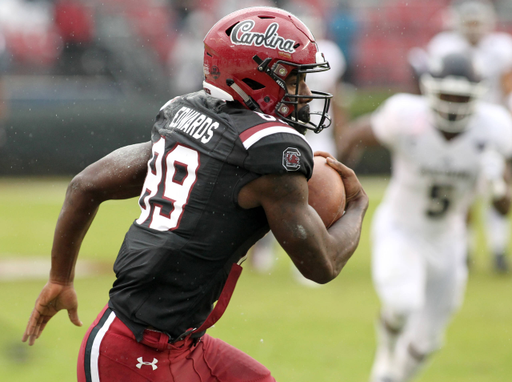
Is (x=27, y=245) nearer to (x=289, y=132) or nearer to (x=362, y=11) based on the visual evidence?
(x=289, y=132)

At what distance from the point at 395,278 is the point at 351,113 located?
10900 millimetres

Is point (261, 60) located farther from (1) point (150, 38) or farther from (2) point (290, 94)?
(1) point (150, 38)

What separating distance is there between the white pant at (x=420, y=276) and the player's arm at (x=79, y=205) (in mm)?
2144

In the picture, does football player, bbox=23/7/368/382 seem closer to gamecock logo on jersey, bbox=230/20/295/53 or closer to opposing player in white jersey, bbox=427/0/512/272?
gamecock logo on jersey, bbox=230/20/295/53

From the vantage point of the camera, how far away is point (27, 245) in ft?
31.3

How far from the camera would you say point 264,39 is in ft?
8.64

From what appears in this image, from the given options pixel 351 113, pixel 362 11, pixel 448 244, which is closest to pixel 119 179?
pixel 448 244

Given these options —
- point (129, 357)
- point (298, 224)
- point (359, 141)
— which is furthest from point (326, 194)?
point (359, 141)

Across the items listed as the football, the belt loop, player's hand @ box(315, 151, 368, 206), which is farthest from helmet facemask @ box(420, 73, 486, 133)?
the belt loop

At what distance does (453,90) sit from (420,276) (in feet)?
3.91

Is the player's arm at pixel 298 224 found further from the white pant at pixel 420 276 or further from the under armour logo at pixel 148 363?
the white pant at pixel 420 276

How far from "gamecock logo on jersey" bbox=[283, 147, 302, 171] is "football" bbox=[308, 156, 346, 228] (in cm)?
30

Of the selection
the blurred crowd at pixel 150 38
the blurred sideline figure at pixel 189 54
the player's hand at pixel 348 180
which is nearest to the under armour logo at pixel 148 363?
the player's hand at pixel 348 180

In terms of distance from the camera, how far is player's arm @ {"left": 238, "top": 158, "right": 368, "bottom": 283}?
2.42 m
